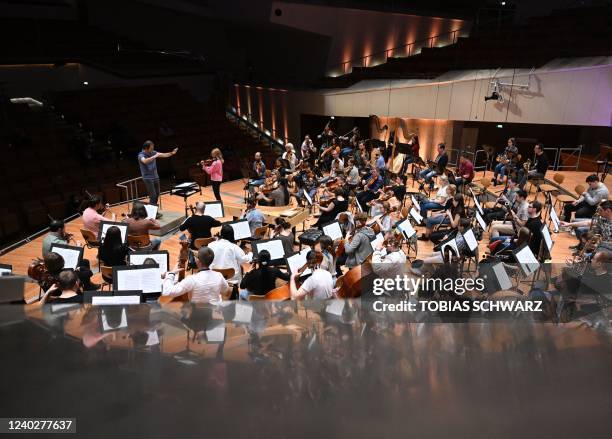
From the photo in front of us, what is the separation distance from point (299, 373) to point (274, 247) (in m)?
2.55

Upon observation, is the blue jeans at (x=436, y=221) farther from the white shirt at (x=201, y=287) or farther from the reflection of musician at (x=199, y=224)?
the white shirt at (x=201, y=287)

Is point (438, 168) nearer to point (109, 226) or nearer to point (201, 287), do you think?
Answer: point (109, 226)

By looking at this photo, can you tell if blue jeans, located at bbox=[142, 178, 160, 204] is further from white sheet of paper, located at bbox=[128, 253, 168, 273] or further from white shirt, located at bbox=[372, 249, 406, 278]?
white shirt, located at bbox=[372, 249, 406, 278]

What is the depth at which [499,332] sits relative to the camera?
14.2 feet

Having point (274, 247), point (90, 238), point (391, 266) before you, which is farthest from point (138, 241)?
point (391, 266)

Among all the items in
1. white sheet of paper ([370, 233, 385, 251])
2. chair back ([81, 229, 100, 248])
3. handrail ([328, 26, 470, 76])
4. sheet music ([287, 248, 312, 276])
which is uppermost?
handrail ([328, 26, 470, 76])

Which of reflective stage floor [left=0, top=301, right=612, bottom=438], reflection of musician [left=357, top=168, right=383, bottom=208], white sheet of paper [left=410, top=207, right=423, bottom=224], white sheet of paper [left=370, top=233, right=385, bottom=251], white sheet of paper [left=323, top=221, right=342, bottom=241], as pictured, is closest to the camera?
reflective stage floor [left=0, top=301, right=612, bottom=438]

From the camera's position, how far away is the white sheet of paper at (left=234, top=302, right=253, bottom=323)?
165 inches

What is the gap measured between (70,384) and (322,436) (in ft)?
6.30

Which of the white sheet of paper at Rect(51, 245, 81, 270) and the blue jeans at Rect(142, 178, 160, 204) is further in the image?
the blue jeans at Rect(142, 178, 160, 204)

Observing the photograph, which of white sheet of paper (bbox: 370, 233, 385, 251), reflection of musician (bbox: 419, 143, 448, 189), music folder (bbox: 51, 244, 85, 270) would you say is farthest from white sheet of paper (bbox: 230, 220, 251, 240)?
reflection of musician (bbox: 419, 143, 448, 189)

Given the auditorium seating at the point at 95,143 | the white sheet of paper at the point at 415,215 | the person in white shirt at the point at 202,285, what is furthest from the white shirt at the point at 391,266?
the auditorium seating at the point at 95,143

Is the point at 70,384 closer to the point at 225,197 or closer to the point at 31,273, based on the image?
the point at 31,273

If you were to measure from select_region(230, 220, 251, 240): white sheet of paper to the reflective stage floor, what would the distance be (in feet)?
9.72
